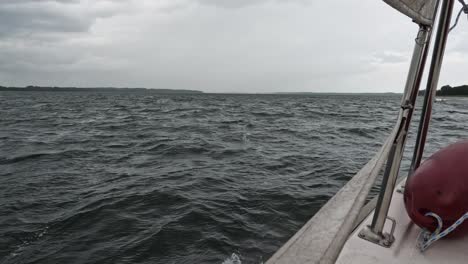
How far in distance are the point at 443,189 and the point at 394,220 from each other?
1.29 ft

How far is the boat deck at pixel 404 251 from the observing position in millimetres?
1982

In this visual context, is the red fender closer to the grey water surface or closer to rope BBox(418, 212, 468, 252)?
rope BBox(418, 212, 468, 252)

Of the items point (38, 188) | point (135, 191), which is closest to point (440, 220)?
point (135, 191)

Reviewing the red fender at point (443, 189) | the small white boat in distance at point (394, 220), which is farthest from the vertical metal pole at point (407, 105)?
the red fender at point (443, 189)

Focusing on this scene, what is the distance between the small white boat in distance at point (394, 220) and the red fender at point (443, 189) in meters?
0.19

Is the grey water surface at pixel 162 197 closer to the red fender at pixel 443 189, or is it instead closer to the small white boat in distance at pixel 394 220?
the small white boat in distance at pixel 394 220

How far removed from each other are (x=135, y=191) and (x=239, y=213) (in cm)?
245

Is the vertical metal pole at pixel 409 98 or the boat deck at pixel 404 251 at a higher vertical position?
the vertical metal pole at pixel 409 98

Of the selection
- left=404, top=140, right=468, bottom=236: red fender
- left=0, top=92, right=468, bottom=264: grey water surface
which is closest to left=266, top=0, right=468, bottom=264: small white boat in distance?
left=404, top=140, right=468, bottom=236: red fender

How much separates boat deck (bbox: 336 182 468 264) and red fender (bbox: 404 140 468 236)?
12 centimetres

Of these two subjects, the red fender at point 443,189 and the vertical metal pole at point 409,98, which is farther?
the red fender at point 443,189

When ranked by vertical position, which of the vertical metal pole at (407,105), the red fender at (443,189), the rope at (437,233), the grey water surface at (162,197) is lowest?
the grey water surface at (162,197)

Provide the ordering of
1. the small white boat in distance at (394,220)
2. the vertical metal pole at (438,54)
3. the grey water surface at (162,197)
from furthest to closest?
the grey water surface at (162,197) → the vertical metal pole at (438,54) → the small white boat in distance at (394,220)

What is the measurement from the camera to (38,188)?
6.48 m
